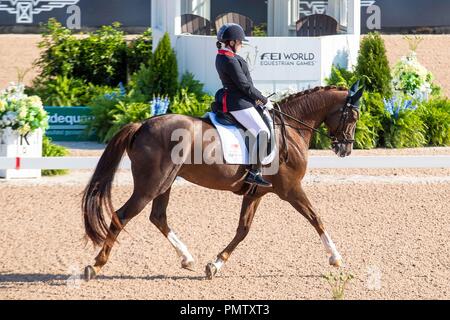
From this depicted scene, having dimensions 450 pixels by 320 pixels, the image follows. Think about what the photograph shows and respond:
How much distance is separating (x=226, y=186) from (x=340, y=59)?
7.81 m

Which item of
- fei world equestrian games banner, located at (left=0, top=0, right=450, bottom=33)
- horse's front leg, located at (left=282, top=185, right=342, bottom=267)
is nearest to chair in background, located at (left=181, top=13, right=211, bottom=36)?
fei world equestrian games banner, located at (left=0, top=0, right=450, bottom=33)

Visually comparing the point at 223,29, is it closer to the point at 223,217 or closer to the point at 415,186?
the point at 223,217

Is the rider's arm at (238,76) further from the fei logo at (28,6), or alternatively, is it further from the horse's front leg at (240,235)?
the fei logo at (28,6)

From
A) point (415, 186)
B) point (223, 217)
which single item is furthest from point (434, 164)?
point (223, 217)

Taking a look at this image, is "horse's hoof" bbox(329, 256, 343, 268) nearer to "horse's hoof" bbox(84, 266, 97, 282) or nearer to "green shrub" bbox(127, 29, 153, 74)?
"horse's hoof" bbox(84, 266, 97, 282)

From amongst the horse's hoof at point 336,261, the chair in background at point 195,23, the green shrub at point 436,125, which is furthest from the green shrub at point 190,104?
the horse's hoof at point 336,261

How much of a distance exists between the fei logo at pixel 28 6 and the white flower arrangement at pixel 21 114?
1070cm

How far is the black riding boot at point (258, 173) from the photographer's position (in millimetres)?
9672

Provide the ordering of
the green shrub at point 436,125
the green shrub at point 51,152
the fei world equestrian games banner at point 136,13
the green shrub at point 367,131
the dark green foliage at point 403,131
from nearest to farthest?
the green shrub at point 51,152 → the green shrub at point 367,131 → the dark green foliage at point 403,131 → the green shrub at point 436,125 → the fei world equestrian games banner at point 136,13

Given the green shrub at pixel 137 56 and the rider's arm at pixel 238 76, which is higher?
the green shrub at pixel 137 56

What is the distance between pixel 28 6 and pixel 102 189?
16.7m

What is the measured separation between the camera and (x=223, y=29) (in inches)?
382

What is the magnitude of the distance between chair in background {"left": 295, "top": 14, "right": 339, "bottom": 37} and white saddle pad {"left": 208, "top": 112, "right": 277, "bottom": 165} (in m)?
8.29

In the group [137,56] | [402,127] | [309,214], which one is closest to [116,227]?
[309,214]
